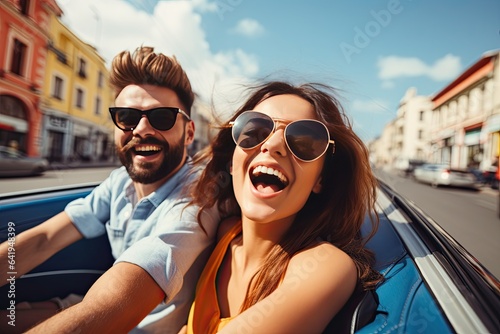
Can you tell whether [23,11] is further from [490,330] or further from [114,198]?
[490,330]

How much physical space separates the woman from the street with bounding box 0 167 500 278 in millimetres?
347

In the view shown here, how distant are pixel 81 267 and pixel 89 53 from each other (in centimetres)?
136

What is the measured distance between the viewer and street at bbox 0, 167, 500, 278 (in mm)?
963

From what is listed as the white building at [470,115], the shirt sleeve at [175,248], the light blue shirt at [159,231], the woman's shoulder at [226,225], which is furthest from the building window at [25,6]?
the white building at [470,115]

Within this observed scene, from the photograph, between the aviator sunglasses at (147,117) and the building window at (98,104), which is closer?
the aviator sunglasses at (147,117)

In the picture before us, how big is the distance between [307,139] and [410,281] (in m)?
0.60

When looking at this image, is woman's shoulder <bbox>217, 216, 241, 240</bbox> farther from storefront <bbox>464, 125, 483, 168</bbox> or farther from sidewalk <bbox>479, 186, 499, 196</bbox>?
storefront <bbox>464, 125, 483, 168</bbox>

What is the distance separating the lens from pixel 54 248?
158cm

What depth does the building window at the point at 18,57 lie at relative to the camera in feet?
4.52

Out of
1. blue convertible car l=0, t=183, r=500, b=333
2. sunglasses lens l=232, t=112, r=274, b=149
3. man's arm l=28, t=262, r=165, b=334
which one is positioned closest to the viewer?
blue convertible car l=0, t=183, r=500, b=333

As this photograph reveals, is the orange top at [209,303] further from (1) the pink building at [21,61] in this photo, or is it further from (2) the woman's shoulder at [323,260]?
(1) the pink building at [21,61]

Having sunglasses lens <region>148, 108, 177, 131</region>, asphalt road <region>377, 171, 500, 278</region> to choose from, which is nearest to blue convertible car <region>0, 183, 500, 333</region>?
asphalt road <region>377, 171, 500, 278</region>

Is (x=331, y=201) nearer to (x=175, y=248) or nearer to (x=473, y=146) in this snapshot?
(x=175, y=248)

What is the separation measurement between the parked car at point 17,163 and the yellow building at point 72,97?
99 mm
